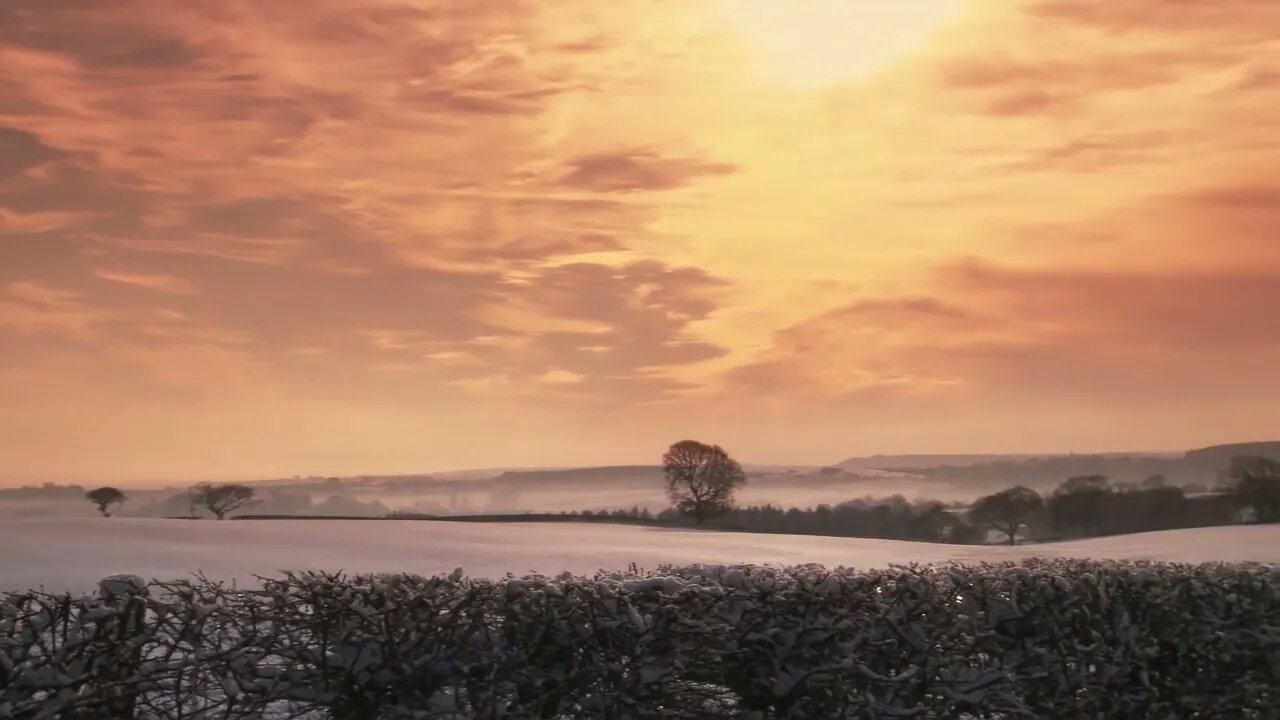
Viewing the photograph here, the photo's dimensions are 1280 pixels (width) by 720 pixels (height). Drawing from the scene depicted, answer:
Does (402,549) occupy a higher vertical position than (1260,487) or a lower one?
lower

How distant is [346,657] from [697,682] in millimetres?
1884

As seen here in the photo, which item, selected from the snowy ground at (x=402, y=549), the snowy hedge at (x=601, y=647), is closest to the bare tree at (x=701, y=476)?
the snowy ground at (x=402, y=549)

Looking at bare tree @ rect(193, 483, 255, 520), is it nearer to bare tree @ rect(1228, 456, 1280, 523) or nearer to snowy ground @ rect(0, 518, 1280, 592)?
snowy ground @ rect(0, 518, 1280, 592)

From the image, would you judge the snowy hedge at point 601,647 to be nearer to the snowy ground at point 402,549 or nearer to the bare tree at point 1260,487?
the snowy ground at point 402,549

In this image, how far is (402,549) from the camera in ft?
38.7

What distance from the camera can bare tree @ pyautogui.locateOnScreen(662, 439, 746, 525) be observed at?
946 inches

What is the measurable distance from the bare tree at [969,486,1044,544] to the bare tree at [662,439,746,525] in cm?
530

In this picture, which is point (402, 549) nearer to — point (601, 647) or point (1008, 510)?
point (601, 647)

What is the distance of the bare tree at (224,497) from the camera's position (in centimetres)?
1806

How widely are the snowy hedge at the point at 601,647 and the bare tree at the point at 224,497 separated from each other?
1332 cm

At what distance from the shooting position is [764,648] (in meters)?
5.98

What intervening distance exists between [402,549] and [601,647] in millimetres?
6577

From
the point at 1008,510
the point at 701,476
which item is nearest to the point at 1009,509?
the point at 1008,510

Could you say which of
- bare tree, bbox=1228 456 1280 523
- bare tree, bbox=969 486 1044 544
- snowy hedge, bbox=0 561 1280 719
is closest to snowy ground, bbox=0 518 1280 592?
snowy hedge, bbox=0 561 1280 719
